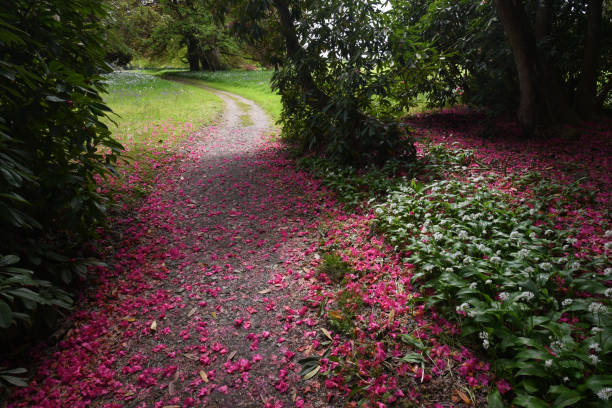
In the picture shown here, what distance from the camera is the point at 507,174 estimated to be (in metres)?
6.07

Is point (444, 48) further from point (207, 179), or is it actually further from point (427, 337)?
point (427, 337)

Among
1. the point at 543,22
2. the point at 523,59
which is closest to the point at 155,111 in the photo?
the point at 523,59

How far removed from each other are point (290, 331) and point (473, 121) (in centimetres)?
1061

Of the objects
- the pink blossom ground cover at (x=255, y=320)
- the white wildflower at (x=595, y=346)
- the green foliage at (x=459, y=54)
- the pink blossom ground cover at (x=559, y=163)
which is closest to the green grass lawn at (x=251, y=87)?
the green foliage at (x=459, y=54)

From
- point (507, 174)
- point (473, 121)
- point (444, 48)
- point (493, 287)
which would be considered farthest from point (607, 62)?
point (493, 287)

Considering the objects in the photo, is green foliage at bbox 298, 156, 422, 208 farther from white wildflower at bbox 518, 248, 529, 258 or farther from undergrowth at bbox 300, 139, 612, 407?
white wildflower at bbox 518, 248, 529, 258


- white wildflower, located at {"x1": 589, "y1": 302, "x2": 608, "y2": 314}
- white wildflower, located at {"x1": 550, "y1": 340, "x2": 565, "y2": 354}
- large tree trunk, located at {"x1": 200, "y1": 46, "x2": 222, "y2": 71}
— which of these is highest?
large tree trunk, located at {"x1": 200, "y1": 46, "x2": 222, "y2": 71}

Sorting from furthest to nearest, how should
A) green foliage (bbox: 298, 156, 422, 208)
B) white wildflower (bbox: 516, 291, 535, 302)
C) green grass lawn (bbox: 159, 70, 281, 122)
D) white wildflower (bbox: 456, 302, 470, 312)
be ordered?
green grass lawn (bbox: 159, 70, 281, 122)
green foliage (bbox: 298, 156, 422, 208)
white wildflower (bbox: 456, 302, 470, 312)
white wildflower (bbox: 516, 291, 535, 302)

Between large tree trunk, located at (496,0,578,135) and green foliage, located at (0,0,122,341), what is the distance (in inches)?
335

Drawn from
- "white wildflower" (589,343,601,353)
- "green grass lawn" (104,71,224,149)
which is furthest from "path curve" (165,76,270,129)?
"white wildflower" (589,343,601,353)

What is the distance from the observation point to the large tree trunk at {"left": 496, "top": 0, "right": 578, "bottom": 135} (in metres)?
7.30

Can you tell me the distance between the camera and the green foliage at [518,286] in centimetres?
229

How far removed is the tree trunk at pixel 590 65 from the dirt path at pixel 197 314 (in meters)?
8.22

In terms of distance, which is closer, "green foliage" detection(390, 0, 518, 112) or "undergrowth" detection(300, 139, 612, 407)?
"undergrowth" detection(300, 139, 612, 407)
